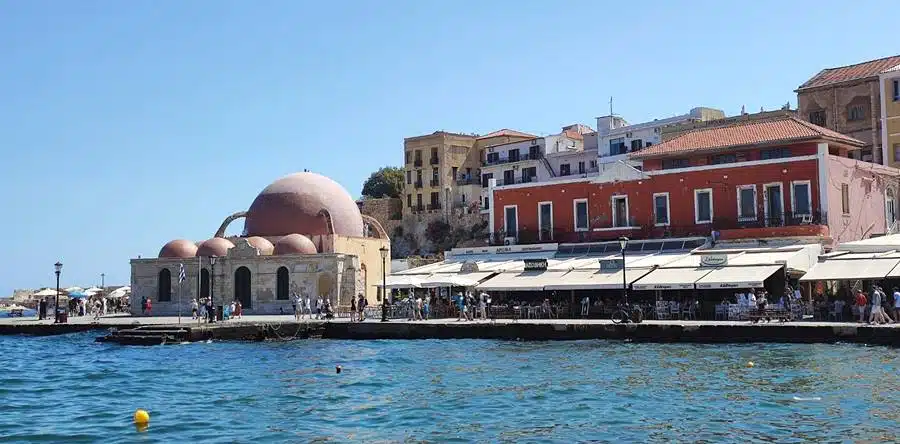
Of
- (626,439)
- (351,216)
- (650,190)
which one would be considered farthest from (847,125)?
(626,439)

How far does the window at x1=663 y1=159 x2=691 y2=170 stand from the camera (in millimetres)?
38375

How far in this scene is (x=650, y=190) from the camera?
1474 inches

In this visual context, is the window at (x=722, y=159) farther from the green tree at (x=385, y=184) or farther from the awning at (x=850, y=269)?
the green tree at (x=385, y=184)

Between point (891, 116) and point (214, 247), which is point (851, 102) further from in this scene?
point (214, 247)

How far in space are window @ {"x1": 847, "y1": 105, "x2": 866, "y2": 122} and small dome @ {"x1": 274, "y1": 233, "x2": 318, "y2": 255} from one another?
1077 inches

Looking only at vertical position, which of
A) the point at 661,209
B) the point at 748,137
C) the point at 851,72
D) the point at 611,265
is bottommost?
the point at 611,265

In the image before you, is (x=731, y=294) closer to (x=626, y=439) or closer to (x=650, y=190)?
(x=650, y=190)

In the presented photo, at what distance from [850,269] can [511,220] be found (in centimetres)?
1576

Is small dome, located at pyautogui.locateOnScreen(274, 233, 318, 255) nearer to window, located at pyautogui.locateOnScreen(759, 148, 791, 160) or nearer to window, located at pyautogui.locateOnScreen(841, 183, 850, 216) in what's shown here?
window, located at pyautogui.locateOnScreen(759, 148, 791, 160)

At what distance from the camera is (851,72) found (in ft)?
165

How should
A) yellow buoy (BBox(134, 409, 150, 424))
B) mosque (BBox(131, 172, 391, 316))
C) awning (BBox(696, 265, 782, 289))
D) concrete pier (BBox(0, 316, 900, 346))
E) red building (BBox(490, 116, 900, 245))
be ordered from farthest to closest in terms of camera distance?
mosque (BBox(131, 172, 391, 316)) < red building (BBox(490, 116, 900, 245)) < awning (BBox(696, 265, 782, 289)) < concrete pier (BBox(0, 316, 900, 346)) < yellow buoy (BBox(134, 409, 150, 424))

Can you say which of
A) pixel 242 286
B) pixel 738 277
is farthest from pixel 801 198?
pixel 242 286

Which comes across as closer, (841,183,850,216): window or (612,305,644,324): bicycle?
(612,305,644,324): bicycle

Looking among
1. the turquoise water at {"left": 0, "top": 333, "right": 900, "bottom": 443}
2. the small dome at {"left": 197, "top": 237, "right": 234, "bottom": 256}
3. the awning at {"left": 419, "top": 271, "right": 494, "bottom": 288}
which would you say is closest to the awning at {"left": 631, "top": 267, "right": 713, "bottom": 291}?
the turquoise water at {"left": 0, "top": 333, "right": 900, "bottom": 443}
